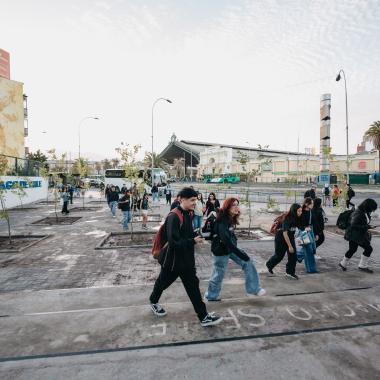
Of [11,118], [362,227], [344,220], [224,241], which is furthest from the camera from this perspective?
[11,118]

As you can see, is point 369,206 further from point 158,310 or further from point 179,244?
point 158,310

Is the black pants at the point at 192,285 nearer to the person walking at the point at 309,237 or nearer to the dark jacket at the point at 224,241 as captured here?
the dark jacket at the point at 224,241

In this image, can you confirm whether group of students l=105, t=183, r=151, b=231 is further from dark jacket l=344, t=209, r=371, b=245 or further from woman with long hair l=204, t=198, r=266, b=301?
dark jacket l=344, t=209, r=371, b=245

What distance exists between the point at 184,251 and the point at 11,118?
154ft

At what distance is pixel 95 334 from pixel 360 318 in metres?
3.75

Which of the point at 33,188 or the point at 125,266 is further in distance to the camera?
the point at 33,188

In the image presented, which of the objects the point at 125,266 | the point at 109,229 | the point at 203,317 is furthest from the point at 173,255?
the point at 109,229

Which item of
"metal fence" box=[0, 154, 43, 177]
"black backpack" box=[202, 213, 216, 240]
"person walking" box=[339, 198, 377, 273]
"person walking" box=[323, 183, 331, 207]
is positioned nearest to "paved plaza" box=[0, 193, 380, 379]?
"person walking" box=[339, 198, 377, 273]

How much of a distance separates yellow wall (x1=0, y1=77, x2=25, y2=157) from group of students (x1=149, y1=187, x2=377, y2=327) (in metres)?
43.7

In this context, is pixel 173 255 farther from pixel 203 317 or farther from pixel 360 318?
pixel 360 318

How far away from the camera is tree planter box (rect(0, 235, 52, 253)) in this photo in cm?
886

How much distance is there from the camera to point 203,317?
4.14 metres

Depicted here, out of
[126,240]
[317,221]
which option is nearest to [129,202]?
[126,240]

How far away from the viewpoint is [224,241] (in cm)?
455
